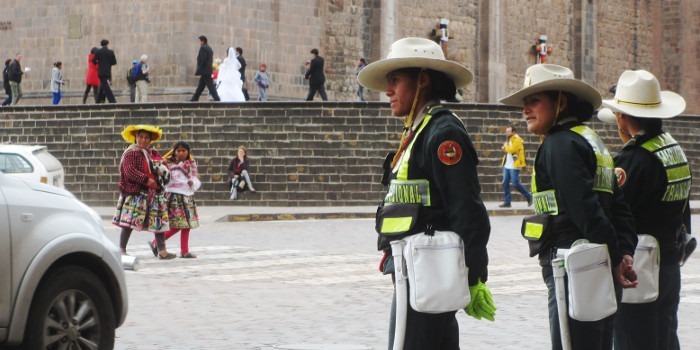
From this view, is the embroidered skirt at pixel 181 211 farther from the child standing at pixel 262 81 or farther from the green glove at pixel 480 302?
the child standing at pixel 262 81

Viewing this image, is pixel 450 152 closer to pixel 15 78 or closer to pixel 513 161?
pixel 513 161

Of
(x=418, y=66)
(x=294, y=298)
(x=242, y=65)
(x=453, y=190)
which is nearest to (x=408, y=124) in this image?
(x=418, y=66)

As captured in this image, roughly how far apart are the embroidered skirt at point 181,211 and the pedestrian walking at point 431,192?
10.7m

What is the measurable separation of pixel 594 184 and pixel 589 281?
0.41 metres

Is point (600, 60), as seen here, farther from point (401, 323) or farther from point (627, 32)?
point (401, 323)

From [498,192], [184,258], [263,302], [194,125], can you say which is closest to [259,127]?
[194,125]

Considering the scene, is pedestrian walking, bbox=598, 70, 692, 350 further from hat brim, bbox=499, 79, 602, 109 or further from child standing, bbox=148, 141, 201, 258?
child standing, bbox=148, 141, 201, 258

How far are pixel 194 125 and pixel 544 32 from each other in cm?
2314

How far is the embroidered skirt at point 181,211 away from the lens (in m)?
16.7

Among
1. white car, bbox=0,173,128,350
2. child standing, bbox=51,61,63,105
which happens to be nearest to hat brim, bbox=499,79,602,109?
white car, bbox=0,173,128,350

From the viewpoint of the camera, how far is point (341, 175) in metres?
30.9

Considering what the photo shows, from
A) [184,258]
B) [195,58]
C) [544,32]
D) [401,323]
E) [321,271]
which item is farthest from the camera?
[544,32]

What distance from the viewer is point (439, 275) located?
5.78m

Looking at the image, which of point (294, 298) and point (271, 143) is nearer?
point (294, 298)
